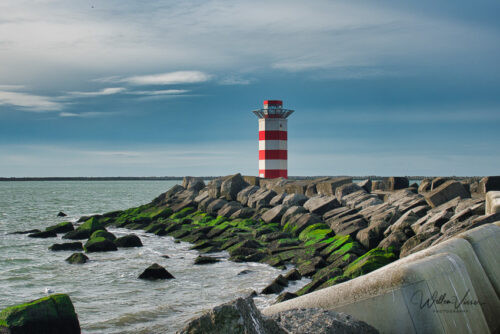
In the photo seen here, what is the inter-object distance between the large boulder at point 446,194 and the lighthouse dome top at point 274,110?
12.5 meters

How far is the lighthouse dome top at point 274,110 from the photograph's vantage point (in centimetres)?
2247

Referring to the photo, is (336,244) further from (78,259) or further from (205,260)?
(78,259)

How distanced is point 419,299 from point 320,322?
0.75 meters

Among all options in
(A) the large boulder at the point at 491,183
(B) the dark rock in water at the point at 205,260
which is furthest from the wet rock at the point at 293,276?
(A) the large boulder at the point at 491,183

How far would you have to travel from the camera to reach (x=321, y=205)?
40.6 feet

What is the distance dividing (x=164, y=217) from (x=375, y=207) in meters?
10.3

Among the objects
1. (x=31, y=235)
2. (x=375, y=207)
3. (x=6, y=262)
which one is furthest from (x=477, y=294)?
(x=31, y=235)

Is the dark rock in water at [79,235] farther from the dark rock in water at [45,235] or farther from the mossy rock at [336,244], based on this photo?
the mossy rock at [336,244]

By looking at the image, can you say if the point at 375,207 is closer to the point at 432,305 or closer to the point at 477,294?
the point at 477,294

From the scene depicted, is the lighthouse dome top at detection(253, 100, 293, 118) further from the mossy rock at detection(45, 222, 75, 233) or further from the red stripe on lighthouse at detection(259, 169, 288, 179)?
the mossy rock at detection(45, 222, 75, 233)

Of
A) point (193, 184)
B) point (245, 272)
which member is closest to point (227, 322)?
point (245, 272)

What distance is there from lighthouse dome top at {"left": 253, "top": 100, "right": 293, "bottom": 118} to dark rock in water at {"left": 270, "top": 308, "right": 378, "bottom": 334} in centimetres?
1912

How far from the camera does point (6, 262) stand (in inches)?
455

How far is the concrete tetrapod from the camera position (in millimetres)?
3518
